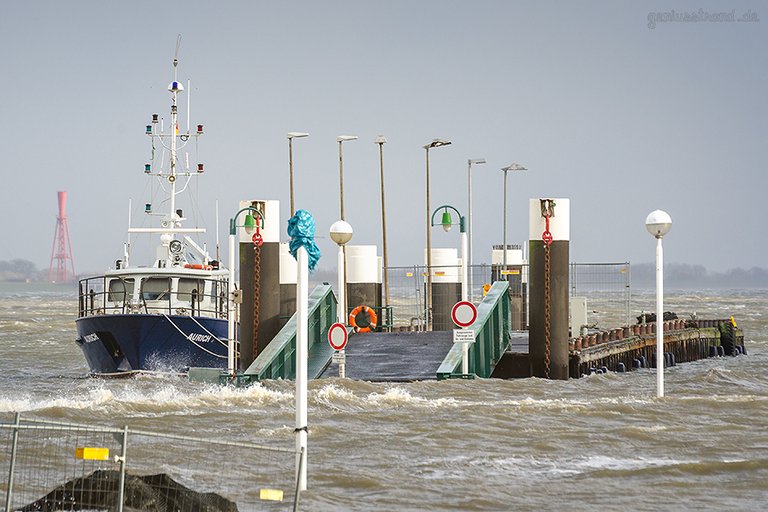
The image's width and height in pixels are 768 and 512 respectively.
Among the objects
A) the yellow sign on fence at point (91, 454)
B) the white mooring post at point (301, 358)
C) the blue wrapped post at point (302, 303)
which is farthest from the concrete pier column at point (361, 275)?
the yellow sign on fence at point (91, 454)

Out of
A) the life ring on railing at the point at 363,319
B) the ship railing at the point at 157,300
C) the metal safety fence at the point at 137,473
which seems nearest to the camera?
the metal safety fence at the point at 137,473

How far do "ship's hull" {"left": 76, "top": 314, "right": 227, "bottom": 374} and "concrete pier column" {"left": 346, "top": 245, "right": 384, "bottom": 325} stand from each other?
3.80 m

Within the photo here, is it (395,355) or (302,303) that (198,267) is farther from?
(302,303)

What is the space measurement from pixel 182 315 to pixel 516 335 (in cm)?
866

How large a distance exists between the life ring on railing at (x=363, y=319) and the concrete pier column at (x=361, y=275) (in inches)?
115

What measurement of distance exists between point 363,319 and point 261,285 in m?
5.38

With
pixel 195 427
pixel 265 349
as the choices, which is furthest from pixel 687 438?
pixel 265 349

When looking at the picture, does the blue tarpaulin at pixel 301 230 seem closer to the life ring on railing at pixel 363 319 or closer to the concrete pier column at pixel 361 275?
the life ring on railing at pixel 363 319

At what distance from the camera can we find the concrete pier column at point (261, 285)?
75.2 ft

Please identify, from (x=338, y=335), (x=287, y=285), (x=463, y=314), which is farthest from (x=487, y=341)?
(x=338, y=335)

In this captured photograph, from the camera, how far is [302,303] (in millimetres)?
11125

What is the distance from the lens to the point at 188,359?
1125 inches

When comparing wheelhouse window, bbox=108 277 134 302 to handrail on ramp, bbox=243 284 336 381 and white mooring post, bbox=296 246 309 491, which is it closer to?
handrail on ramp, bbox=243 284 336 381

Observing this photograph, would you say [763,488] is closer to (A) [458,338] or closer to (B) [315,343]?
(A) [458,338]
